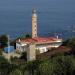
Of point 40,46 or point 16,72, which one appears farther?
point 40,46

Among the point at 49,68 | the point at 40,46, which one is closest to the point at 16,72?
the point at 49,68

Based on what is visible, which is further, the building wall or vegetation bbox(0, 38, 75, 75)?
the building wall

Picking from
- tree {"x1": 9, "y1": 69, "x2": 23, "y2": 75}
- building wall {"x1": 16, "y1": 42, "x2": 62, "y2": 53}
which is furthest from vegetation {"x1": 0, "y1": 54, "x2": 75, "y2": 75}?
building wall {"x1": 16, "y1": 42, "x2": 62, "y2": 53}

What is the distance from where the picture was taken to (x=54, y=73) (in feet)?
27.9

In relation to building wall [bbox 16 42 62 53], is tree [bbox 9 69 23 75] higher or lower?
lower

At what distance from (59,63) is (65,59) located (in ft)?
0.60

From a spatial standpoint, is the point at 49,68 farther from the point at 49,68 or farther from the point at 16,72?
the point at 16,72

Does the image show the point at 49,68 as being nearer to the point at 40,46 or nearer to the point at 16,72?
the point at 16,72

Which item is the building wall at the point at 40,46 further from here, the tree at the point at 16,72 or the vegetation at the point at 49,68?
the tree at the point at 16,72

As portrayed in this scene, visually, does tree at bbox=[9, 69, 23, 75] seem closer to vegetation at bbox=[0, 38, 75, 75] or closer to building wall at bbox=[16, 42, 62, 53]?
vegetation at bbox=[0, 38, 75, 75]

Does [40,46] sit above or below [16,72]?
above

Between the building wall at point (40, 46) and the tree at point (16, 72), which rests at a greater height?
the building wall at point (40, 46)

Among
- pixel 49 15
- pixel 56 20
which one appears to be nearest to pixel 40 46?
pixel 56 20

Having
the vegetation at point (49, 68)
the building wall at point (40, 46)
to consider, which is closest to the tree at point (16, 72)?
the vegetation at point (49, 68)
